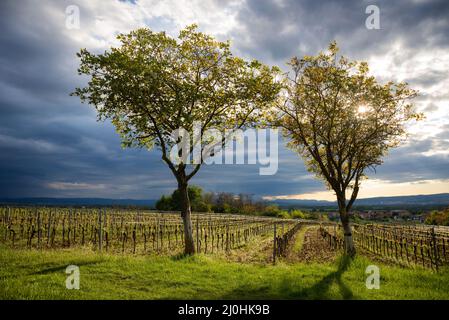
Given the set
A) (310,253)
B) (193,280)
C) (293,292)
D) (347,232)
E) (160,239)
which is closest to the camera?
(293,292)

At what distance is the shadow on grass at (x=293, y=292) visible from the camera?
32.5 ft

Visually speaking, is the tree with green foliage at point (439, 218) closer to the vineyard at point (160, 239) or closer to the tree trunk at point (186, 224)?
the vineyard at point (160, 239)

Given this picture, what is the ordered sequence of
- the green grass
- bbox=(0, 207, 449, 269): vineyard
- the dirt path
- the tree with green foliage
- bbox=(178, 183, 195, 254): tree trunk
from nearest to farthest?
the green grass < bbox=(178, 183, 195, 254): tree trunk < bbox=(0, 207, 449, 269): vineyard < the dirt path < the tree with green foliage

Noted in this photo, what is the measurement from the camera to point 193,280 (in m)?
12.0

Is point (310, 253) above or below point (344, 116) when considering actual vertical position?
below

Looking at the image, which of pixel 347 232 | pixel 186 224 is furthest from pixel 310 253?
pixel 186 224

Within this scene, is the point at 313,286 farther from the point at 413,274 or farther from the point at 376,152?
the point at 376,152

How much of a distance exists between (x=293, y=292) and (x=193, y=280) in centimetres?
376

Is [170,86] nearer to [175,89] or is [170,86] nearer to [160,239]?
[175,89]

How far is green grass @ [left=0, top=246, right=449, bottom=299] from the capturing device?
9.87 meters

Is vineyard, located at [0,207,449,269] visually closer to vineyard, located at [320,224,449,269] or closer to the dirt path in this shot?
vineyard, located at [320,224,449,269]

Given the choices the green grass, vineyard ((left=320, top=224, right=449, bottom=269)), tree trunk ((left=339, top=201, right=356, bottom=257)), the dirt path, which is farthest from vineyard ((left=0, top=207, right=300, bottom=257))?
vineyard ((left=320, top=224, right=449, bottom=269))

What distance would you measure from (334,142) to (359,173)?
2.56 meters

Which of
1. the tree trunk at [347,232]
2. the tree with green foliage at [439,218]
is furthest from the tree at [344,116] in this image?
the tree with green foliage at [439,218]
